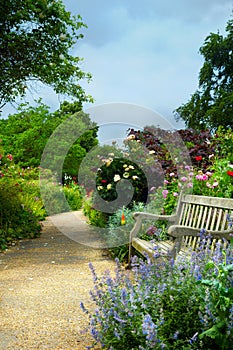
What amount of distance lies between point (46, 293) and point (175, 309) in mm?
2428

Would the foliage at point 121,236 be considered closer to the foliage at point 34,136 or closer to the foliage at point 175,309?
the foliage at point 175,309

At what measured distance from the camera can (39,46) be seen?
10297 millimetres

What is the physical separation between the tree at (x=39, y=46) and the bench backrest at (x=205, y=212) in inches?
256

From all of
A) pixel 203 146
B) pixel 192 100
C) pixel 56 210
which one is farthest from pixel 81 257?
pixel 192 100

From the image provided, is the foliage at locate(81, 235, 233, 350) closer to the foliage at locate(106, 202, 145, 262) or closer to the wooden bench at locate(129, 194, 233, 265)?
the wooden bench at locate(129, 194, 233, 265)

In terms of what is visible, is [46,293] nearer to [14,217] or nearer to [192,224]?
[192,224]

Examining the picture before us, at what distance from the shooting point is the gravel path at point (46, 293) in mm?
3277

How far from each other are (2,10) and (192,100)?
62.6ft

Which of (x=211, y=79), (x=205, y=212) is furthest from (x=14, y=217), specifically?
(x=211, y=79)

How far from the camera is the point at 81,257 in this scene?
21.8 feet

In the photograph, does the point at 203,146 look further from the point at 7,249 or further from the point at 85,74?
the point at 7,249

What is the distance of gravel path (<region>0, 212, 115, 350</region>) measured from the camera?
3277mm

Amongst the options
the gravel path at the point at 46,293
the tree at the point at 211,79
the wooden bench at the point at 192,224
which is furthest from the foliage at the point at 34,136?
the wooden bench at the point at 192,224

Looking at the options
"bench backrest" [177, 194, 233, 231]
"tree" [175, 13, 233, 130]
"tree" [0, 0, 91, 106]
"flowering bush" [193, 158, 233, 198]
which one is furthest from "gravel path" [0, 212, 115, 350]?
"tree" [175, 13, 233, 130]
